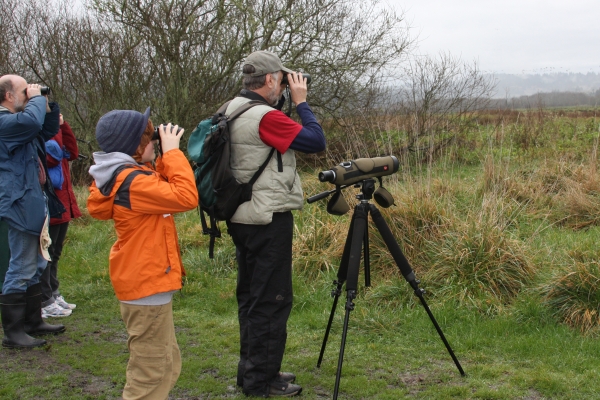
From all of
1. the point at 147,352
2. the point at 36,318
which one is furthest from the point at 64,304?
the point at 147,352

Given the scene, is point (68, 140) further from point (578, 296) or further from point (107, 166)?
point (578, 296)

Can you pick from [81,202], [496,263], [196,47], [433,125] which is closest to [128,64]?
[196,47]

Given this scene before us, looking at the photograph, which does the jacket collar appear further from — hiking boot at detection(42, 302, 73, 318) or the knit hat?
hiking boot at detection(42, 302, 73, 318)

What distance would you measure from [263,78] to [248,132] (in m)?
0.35

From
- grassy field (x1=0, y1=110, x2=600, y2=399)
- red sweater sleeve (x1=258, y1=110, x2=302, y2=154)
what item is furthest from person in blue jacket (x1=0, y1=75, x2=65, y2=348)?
red sweater sleeve (x1=258, y1=110, x2=302, y2=154)

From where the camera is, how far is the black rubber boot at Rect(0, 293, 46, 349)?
459cm

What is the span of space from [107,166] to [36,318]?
2540mm

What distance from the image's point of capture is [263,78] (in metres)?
3.50

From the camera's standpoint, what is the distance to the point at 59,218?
17.5 feet

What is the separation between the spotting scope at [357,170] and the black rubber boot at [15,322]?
273 cm

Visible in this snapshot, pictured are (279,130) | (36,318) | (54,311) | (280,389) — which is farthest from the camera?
(54,311)

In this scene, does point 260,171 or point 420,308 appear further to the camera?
point 420,308

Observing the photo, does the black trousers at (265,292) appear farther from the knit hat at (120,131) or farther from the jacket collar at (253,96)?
the knit hat at (120,131)

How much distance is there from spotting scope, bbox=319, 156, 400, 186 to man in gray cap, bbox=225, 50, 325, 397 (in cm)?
16
